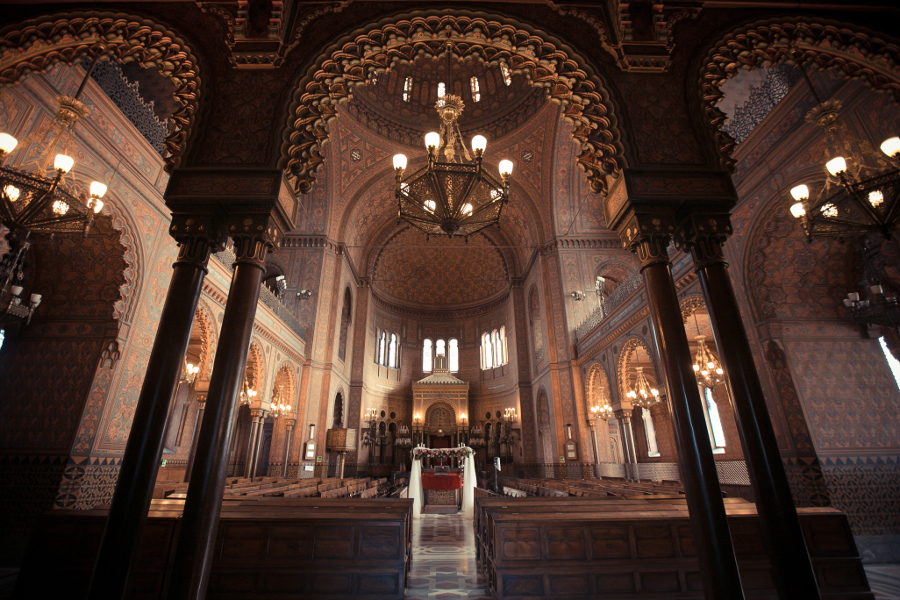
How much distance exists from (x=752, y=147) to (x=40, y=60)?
10.0 meters

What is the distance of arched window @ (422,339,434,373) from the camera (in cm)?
2308

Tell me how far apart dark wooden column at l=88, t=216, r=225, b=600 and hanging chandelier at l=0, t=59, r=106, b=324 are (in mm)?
2040

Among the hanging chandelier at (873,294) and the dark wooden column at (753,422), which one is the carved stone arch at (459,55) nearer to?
the dark wooden column at (753,422)

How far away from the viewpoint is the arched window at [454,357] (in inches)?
917

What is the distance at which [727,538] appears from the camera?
3.00 meters

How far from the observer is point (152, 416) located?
3.16 metres

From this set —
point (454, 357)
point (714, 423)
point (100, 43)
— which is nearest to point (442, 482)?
point (714, 423)

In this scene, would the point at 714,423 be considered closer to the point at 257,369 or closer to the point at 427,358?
the point at 257,369

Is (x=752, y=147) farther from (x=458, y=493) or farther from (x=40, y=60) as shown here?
(x=458, y=493)

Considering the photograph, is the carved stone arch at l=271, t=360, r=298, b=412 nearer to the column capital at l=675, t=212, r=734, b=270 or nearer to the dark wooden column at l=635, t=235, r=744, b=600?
the dark wooden column at l=635, t=235, r=744, b=600

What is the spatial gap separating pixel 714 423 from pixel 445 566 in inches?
428

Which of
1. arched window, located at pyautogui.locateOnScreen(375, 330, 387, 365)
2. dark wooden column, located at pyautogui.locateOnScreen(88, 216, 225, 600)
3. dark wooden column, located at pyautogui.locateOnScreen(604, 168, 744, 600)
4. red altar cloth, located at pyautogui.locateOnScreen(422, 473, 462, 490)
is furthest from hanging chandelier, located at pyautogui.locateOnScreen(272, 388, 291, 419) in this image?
dark wooden column, located at pyautogui.locateOnScreen(604, 168, 744, 600)

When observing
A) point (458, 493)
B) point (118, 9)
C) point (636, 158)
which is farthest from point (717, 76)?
point (458, 493)

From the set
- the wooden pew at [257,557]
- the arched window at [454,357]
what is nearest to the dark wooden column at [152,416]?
the wooden pew at [257,557]
